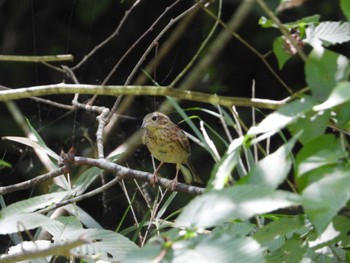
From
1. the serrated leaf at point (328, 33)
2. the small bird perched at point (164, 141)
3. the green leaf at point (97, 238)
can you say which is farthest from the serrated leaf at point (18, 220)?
the small bird perched at point (164, 141)

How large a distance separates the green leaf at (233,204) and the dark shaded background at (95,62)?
245 cm

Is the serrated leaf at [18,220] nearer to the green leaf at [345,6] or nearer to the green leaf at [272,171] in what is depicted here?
the green leaf at [272,171]

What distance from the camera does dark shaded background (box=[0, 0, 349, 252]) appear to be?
3375 mm

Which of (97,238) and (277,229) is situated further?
(97,238)

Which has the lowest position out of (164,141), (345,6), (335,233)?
(164,141)

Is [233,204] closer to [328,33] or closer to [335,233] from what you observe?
[335,233]

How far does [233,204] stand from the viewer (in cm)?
85

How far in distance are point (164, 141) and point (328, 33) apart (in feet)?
5.68

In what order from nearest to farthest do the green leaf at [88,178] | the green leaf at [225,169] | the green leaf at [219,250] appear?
1. the green leaf at [219,250]
2. the green leaf at [225,169]
3. the green leaf at [88,178]

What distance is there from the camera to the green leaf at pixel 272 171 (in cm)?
89

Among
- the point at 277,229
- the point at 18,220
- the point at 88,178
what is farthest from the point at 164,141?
the point at 277,229

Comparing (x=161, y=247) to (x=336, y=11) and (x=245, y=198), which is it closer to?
(x=245, y=198)

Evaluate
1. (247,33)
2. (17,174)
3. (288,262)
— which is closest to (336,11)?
(247,33)

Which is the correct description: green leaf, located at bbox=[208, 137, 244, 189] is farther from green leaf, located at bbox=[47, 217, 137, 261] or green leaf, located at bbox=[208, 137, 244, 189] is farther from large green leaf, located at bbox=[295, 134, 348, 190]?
green leaf, located at bbox=[47, 217, 137, 261]
